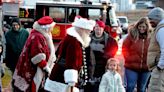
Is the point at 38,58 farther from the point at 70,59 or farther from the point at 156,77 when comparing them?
the point at 156,77

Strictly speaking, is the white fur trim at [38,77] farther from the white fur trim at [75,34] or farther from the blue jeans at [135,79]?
the blue jeans at [135,79]

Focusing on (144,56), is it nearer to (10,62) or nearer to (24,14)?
(10,62)

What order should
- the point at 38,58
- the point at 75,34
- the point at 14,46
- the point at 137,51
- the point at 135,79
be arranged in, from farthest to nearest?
the point at 14,46
the point at 135,79
the point at 137,51
the point at 38,58
the point at 75,34

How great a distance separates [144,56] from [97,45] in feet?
3.12

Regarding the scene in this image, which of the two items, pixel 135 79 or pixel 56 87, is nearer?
pixel 56 87

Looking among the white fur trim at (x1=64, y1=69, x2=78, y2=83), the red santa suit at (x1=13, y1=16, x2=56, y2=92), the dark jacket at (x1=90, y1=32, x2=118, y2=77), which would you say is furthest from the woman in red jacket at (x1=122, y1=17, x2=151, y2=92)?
the white fur trim at (x1=64, y1=69, x2=78, y2=83)

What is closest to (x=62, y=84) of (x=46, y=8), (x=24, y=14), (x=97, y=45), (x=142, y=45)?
(x=97, y=45)

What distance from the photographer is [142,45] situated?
30.8 feet

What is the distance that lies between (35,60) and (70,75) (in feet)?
5.19

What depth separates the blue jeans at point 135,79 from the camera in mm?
9523

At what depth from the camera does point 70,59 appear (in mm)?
6945

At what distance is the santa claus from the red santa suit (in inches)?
41.3

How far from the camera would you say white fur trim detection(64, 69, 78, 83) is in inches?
268

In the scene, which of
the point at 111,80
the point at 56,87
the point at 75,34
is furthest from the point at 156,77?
the point at 111,80
